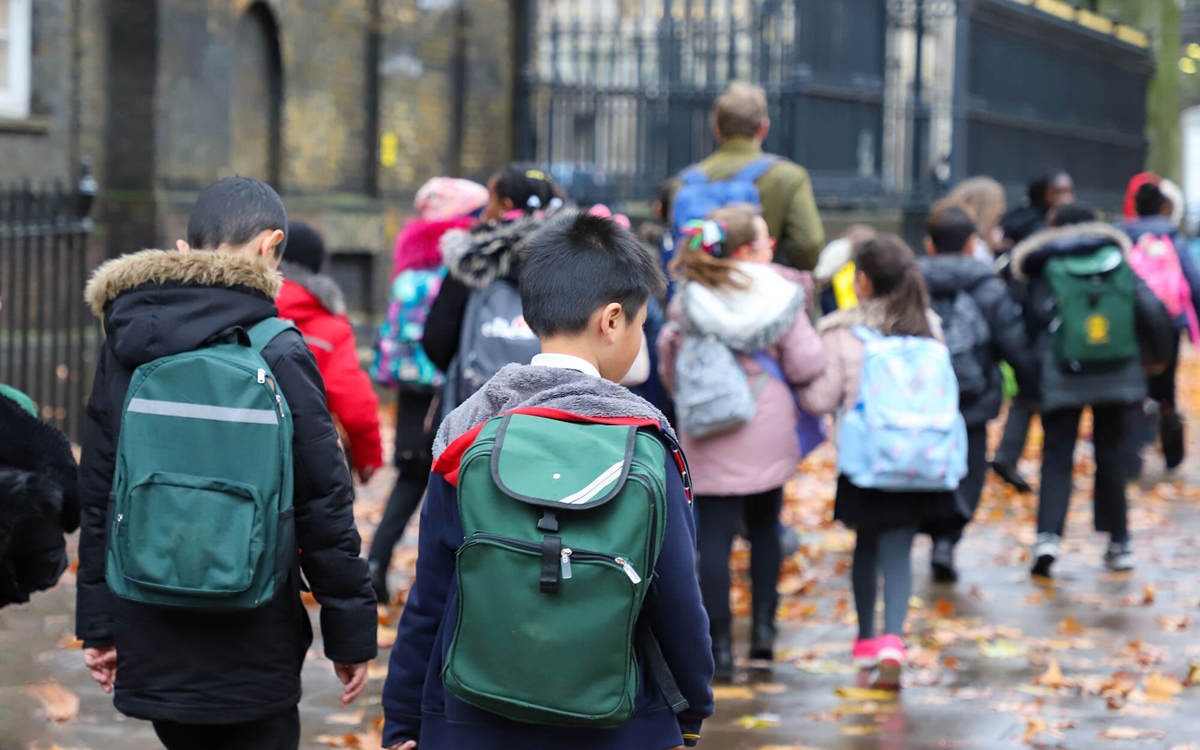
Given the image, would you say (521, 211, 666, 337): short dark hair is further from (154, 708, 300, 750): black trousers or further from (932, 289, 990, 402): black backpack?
(932, 289, 990, 402): black backpack

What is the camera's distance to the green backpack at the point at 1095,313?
25.5 ft

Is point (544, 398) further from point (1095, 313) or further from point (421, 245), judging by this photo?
point (1095, 313)

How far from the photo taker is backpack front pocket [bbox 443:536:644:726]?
2672 millimetres

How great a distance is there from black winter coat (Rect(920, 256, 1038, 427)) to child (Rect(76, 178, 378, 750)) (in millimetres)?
4230

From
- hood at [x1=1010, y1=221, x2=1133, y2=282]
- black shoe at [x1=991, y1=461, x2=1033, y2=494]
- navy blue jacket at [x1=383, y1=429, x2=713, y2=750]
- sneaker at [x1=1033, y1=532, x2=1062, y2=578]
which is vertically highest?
hood at [x1=1010, y1=221, x2=1133, y2=282]

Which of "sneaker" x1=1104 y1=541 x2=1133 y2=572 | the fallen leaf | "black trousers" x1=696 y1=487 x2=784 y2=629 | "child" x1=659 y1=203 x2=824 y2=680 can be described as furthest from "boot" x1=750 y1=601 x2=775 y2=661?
"sneaker" x1=1104 y1=541 x2=1133 y2=572

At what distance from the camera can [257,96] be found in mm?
14117

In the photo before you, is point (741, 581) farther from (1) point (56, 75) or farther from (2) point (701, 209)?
(1) point (56, 75)

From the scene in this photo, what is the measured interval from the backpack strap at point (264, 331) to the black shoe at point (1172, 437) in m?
7.79

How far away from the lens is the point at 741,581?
26.0ft

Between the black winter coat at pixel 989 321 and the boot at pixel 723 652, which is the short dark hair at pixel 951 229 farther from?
the boot at pixel 723 652

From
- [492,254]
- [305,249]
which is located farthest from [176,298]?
[492,254]

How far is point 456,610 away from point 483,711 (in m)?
0.19

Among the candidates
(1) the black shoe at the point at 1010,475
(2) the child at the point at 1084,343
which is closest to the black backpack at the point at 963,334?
(2) the child at the point at 1084,343
